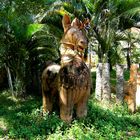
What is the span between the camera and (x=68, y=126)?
311 inches

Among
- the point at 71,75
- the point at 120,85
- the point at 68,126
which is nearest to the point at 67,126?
the point at 68,126

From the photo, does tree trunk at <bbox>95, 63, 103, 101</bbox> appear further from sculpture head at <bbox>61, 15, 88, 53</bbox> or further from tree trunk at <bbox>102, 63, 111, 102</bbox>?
sculpture head at <bbox>61, 15, 88, 53</bbox>

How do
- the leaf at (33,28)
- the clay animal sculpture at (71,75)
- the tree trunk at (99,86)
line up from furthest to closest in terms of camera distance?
the tree trunk at (99,86) → the leaf at (33,28) → the clay animal sculpture at (71,75)

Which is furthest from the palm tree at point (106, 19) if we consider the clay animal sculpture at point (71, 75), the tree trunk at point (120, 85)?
the clay animal sculpture at point (71, 75)

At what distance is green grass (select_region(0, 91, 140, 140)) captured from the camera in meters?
7.50

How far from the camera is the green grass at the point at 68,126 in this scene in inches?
295

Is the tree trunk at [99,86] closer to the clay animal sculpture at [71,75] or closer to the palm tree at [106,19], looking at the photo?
the palm tree at [106,19]

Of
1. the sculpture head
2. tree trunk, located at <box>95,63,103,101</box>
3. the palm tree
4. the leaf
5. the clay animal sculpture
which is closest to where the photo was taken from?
the clay animal sculpture

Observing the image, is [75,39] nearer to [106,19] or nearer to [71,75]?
[71,75]

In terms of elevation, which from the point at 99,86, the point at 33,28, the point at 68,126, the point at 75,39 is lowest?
the point at 68,126

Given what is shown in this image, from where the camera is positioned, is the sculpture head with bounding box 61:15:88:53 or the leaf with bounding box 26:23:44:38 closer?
the sculpture head with bounding box 61:15:88:53

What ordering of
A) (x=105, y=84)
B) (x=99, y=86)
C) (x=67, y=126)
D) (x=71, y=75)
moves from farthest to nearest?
(x=99, y=86)
(x=105, y=84)
(x=67, y=126)
(x=71, y=75)

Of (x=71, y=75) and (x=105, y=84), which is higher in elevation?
(x=71, y=75)

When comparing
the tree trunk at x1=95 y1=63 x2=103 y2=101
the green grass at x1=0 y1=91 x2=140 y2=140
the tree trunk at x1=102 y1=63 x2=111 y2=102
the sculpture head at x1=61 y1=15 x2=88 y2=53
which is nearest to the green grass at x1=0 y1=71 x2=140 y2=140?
the green grass at x1=0 y1=91 x2=140 y2=140
